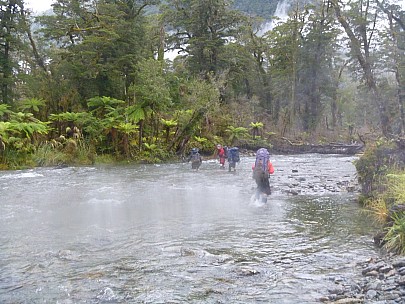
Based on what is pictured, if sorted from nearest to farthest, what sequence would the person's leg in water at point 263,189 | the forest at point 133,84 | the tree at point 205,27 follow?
1. the person's leg in water at point 263,189
2. the forest at point 133,84
3. the tree at point 205,27

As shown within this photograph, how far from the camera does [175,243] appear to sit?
6945 mm

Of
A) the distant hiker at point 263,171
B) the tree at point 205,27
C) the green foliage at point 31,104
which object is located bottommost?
the distant hiker at point 263,171

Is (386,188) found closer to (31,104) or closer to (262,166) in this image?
(262,166)

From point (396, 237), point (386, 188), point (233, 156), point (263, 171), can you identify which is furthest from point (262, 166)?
point (233, 156)

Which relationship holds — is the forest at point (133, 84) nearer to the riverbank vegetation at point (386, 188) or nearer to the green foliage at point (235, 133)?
the green foliage at point (235, 133)

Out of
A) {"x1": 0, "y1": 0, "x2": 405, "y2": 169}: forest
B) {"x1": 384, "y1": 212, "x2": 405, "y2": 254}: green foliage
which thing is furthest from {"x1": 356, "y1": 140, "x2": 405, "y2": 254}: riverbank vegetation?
{"x1": 0, "y1": 0, "x2": 405, "y2": 169}: forest

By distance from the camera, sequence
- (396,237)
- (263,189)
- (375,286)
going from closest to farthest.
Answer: (375,286) < (396,237) < (263,189)

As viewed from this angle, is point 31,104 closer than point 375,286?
No

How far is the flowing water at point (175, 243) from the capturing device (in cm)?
494

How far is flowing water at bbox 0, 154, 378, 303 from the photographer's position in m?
4.94

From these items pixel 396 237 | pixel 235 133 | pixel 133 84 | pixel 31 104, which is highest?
pixel 133 84

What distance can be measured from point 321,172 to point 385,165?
328 inches

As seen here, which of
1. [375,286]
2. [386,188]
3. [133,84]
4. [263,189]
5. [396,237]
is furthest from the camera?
[133,84]

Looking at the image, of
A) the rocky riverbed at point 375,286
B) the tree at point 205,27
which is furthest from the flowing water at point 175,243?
the tree at point 205,27
